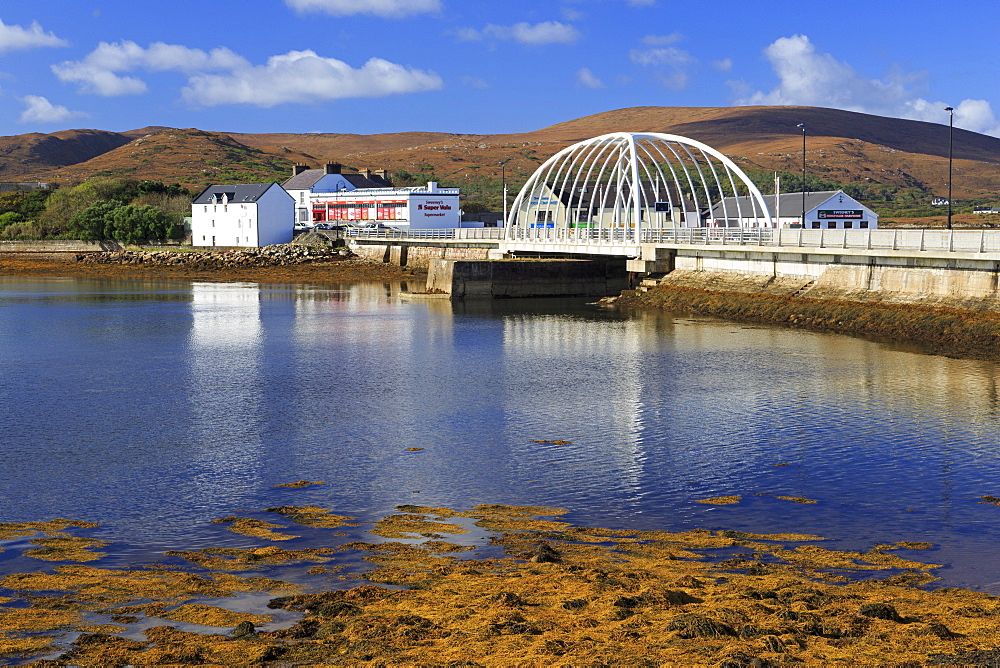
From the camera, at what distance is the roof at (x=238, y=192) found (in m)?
110

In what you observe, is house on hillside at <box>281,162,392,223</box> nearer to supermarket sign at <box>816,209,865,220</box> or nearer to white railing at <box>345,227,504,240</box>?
white railing at <box>345,227,504,240</box>

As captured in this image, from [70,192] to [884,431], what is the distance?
130 metres

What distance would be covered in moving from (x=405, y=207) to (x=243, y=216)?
1769 cm

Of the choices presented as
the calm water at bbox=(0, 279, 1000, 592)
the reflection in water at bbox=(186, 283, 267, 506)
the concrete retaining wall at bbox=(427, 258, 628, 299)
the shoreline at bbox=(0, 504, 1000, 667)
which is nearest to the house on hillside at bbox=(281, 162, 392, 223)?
the concrete retaining wall at bbox=(427, 258, 628, 299)

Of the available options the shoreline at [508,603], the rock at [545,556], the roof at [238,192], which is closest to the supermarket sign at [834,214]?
the roof at [238,192]

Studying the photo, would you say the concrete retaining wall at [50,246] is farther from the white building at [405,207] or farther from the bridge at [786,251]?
the bridge at [786,251]

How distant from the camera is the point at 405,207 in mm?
115500

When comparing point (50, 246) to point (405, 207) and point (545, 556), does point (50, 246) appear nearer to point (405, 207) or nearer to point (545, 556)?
point (405, 207)

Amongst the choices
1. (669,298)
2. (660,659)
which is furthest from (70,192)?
(660,659)

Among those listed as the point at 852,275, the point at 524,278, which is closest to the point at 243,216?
the point at 524,278

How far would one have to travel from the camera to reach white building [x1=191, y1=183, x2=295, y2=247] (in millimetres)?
109500

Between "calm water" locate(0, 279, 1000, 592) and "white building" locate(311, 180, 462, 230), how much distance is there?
7001 cm

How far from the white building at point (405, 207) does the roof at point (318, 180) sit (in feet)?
23.5

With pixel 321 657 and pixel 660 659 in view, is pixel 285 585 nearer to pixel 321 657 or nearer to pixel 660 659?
pixel 321 657
